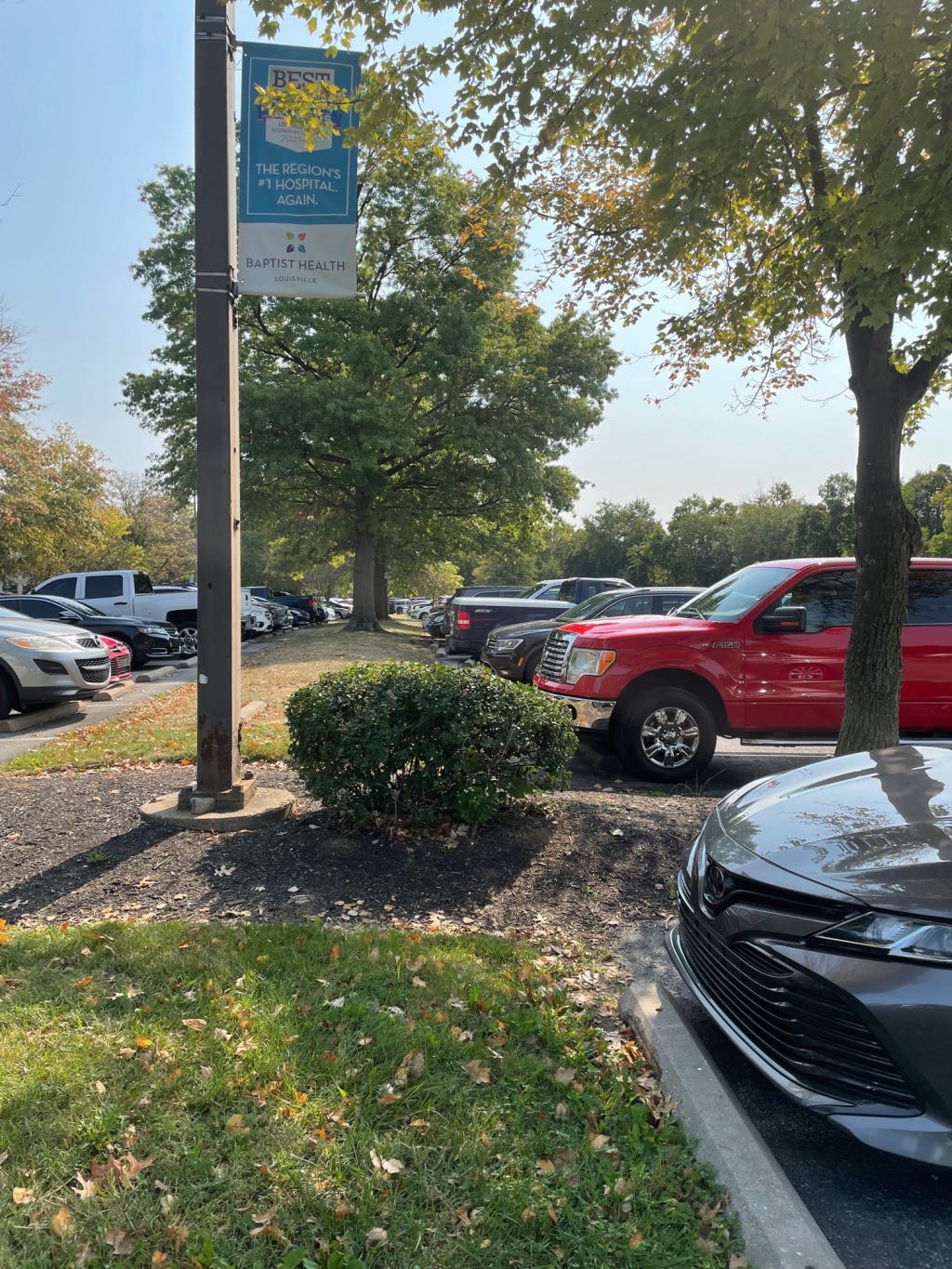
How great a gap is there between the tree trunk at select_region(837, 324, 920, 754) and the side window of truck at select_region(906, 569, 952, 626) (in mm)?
1814

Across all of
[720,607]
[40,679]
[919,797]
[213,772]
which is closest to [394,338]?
[40,679]

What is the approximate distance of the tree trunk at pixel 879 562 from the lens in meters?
6.03

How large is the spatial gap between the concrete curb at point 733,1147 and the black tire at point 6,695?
906cm

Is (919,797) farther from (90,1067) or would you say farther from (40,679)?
(40,679)

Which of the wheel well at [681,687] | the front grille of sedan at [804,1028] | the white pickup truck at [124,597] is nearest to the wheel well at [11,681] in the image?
the wheel well at [681,687]

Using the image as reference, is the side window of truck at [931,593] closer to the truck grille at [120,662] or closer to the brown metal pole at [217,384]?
the brown metal pole at [217,384]

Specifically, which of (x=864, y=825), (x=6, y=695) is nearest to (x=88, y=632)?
(x=6, y=695)

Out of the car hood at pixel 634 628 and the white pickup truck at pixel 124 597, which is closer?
the car hood at pixel 634 628

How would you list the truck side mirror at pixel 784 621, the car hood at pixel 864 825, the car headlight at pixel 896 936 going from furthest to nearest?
the truck side mirror at pixel 784 621
the car hood at pixel 864 825
the car headlight at pixel 896 936

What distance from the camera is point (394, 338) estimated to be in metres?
25.1

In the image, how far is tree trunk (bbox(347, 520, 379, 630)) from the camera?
2723cm

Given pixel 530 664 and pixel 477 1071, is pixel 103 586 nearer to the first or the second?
pixel 530 664

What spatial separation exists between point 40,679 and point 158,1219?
30.3 ft

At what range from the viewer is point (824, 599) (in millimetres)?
7645
